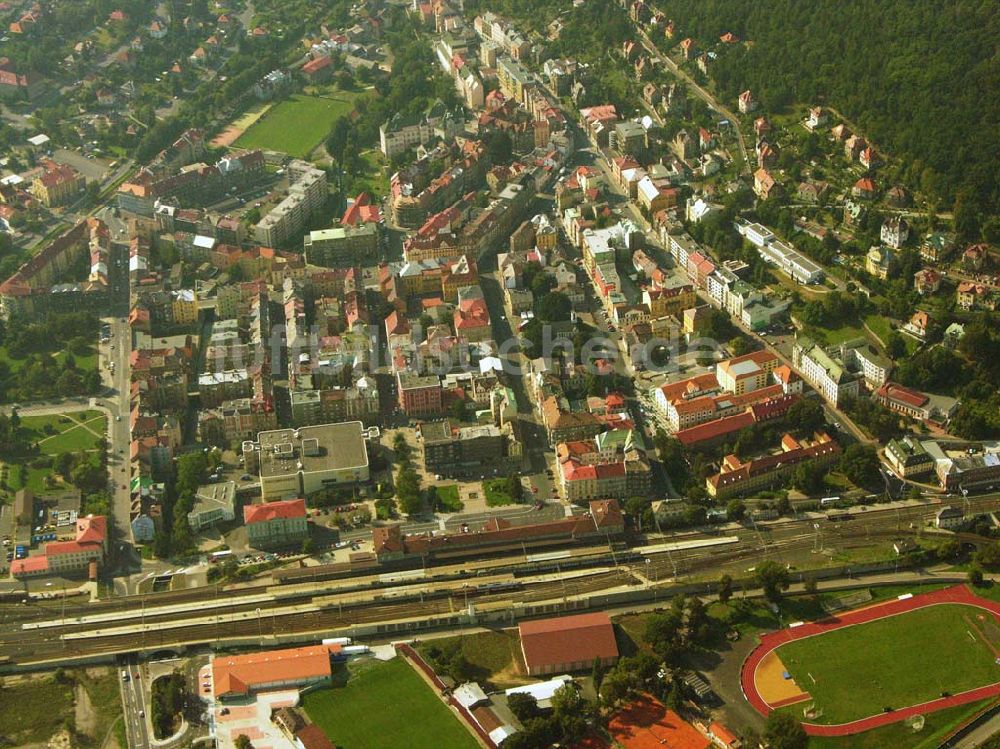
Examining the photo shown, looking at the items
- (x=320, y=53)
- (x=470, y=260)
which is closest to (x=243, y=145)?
(x=320, y=53)

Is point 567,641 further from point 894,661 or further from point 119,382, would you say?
point 119,382

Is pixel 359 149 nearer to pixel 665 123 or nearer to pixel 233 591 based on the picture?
pixel 665 123

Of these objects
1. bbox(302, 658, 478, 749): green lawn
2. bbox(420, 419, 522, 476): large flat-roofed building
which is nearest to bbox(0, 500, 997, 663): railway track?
bbox(302, 658, 478, 749): green lawn

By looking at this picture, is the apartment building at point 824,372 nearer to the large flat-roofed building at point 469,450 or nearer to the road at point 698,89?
the large flat-roofed building at point 469,450

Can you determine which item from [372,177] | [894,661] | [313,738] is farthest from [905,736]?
[372,177]

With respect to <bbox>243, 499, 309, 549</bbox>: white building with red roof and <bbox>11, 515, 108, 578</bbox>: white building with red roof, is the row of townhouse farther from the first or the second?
<bbox>11, 515, 108, 578</bbox>: white building with red roof

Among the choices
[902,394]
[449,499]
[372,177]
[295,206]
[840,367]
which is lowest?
[449,499]
